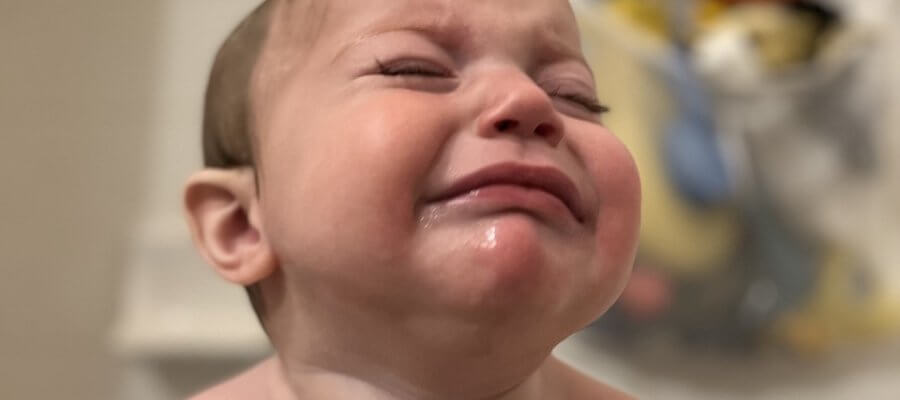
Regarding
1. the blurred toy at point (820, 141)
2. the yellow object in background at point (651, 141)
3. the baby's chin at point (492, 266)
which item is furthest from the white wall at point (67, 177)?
the baby's chin at point (492, 266)

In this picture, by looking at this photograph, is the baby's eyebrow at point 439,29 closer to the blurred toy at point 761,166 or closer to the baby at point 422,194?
the baby at point 422,194

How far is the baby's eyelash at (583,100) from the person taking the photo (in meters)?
0.44

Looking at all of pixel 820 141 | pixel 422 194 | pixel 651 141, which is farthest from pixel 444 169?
pixel 820 141

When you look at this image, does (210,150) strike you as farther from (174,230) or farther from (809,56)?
(809,56)

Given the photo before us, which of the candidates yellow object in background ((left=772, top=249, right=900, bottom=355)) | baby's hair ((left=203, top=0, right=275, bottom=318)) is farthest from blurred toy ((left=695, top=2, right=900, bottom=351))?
baby's hair ((left=203, top=0, right=275, bottom=318))

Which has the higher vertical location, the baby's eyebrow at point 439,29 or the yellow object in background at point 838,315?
the baby's eyebrow at point 439,29

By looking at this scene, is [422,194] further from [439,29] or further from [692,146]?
[692,146]

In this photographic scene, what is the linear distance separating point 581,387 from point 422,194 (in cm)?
20

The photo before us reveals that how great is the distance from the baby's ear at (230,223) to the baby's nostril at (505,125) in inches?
5.0

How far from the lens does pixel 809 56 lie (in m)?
0.99

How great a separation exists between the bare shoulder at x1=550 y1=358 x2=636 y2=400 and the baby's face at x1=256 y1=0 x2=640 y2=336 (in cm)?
12

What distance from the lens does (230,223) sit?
48 cm

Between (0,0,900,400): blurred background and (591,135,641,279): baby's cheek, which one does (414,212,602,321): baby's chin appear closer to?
(591,135,641,279): baby's cheek

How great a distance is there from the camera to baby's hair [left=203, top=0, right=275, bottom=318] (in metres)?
0.46
